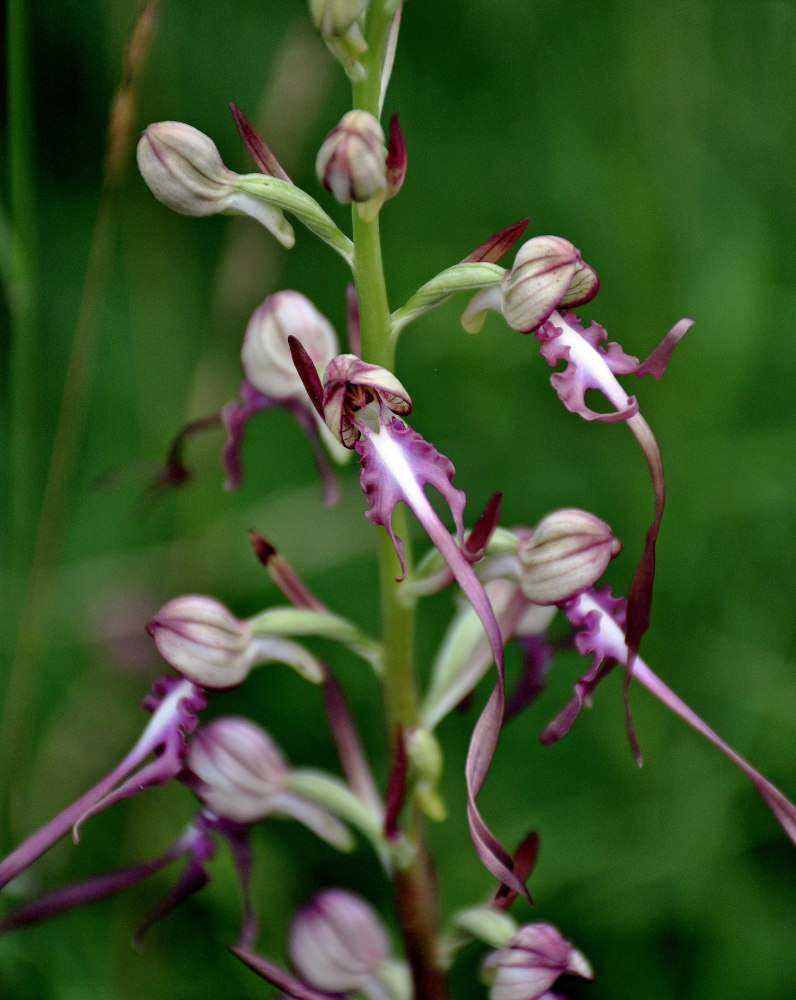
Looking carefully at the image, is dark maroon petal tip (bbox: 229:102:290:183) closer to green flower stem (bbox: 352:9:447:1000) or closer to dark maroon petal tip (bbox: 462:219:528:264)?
green flower stem (bbox: 352:9:447:1000)

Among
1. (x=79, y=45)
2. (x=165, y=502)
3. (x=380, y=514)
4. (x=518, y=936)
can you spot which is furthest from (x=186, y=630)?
(x=79, y=45)

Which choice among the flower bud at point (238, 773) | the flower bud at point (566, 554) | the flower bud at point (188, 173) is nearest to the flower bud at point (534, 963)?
the flower bud at point (238, 773)

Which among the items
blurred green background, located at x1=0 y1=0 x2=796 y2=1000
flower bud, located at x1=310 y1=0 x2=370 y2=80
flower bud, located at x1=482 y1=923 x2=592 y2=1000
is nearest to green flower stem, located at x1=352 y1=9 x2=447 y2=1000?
flower bud, located at x1=310 y1=0 x2=370 y2=80

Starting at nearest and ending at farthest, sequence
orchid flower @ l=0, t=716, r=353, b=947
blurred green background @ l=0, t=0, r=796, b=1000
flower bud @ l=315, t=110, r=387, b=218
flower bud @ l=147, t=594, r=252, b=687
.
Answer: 1. flower bud @ l=315, t=110, r=387, b=218
2. flower bud @ l=147, t=594, r=252, b=687
3. orchid flower @ l=0, t=716, r=353, b=947
4. blurred green background @ l=0, t=0, r=796, b=1000

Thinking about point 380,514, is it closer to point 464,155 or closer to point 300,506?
point 300,506

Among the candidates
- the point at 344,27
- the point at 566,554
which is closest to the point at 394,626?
the point at 566,554

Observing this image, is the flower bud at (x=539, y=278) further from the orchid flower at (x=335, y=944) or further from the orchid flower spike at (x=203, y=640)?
the orchid flower at (x=335, y=944)

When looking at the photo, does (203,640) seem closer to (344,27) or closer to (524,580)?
(524,580)
